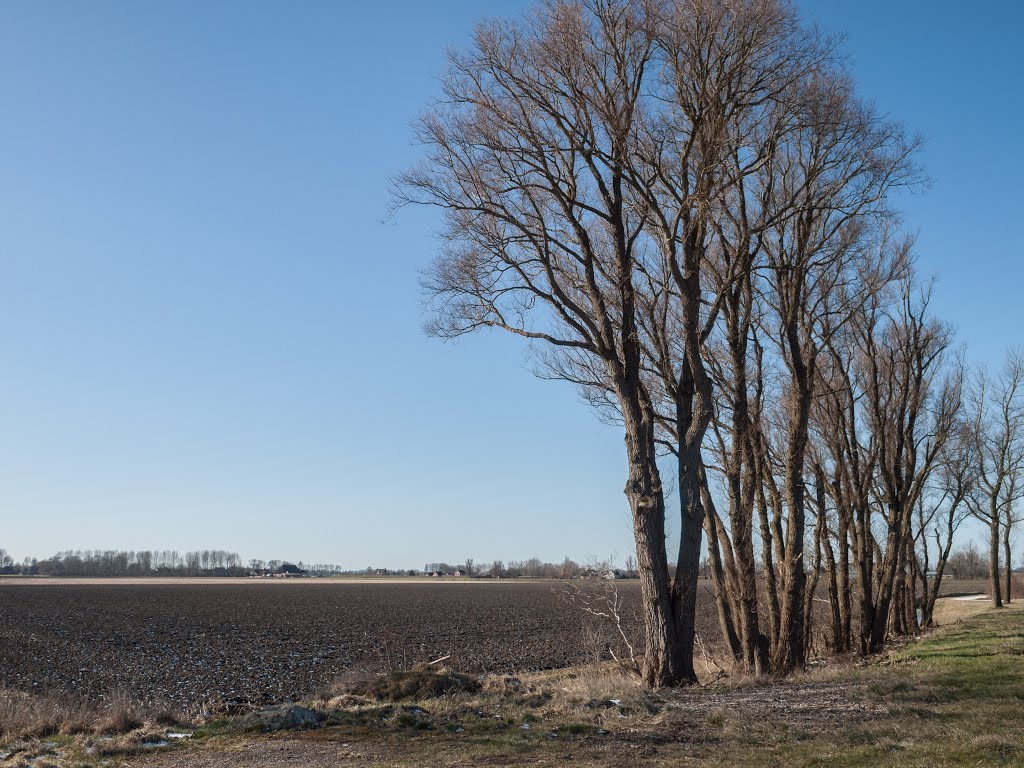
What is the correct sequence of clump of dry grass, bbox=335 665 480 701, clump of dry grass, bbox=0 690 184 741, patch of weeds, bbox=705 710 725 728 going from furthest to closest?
clump of dry grass, bbox=335 665 480 701 < clump of dry grass, bbox=0 690 184 741 < patch of weeds, bbox=705 710 725 728

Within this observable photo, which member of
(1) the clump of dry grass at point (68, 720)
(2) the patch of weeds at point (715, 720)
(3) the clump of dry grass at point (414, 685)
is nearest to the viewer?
(2) the patch of weeds at point (715, 720)

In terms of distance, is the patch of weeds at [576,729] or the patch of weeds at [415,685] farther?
the patch of weeds at [415,685]

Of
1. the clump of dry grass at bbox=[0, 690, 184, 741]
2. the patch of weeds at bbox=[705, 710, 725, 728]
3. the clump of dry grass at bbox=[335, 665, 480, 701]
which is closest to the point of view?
the patch of weeds at bbox=[705, 710, 725, 728]

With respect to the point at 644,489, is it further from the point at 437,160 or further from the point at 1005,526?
the point at 1005,526

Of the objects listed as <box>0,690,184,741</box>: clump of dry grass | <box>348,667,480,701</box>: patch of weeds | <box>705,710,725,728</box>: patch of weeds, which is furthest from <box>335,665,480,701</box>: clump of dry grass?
<box>705,710,725,728</box>: patch of weeds

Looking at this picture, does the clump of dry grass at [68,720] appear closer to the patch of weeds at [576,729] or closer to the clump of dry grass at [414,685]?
the clump of dry grass at [414,685]

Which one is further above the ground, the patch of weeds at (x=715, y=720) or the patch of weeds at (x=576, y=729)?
the patch of weeds at (x=715, y=720)

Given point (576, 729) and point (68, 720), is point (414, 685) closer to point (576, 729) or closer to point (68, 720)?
point (68, 720)

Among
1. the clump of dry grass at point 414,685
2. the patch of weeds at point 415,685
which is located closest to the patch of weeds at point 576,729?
the clump of dry grass at point 414,685

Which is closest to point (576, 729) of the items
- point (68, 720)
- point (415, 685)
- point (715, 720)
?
point (715, 720)

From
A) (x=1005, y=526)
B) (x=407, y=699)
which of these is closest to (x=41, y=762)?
(x=407, y=699)

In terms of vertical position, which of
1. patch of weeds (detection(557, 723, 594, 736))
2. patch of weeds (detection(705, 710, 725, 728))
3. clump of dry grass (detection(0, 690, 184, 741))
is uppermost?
patch of weeds (detection(705, 710, 725, 728))

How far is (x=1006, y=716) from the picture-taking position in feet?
27.7

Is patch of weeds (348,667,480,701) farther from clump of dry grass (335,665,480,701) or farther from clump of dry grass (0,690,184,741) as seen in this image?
clump of dry grass (0,690,184,741)
